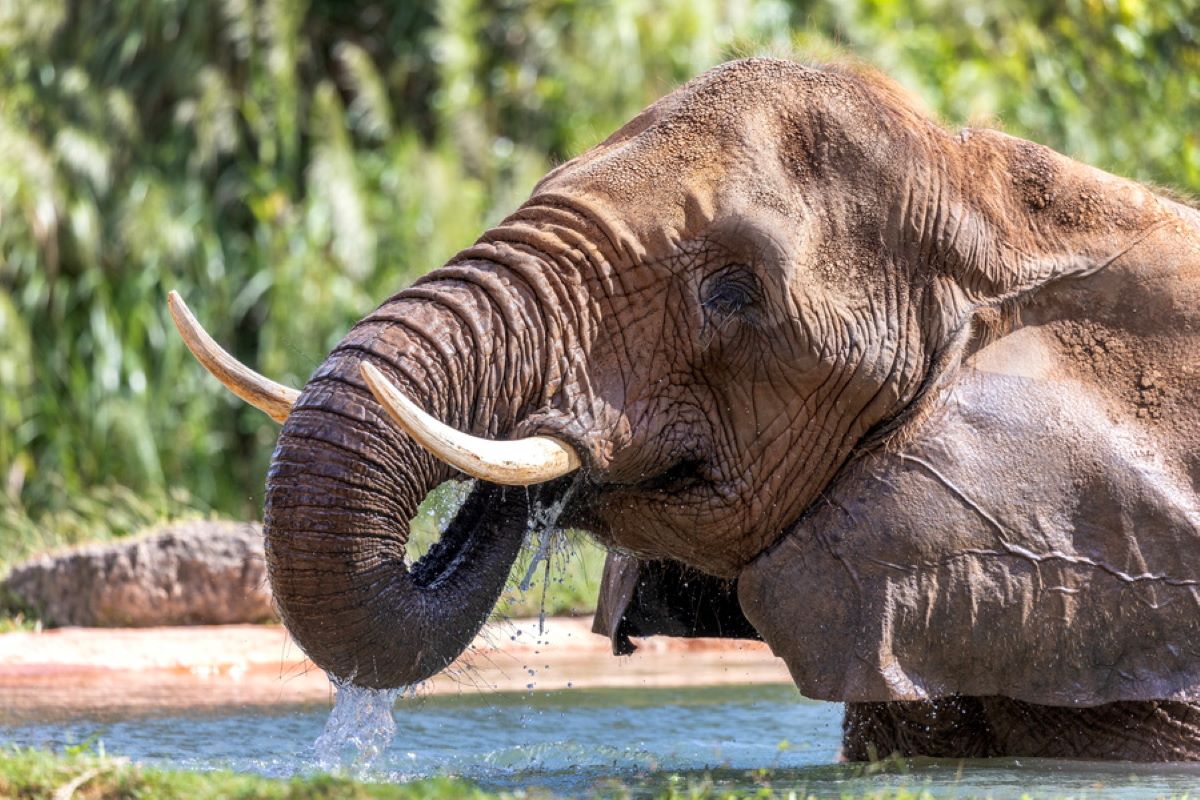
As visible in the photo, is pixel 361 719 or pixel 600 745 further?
pixel 600 745

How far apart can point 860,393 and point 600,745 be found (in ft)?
7.12

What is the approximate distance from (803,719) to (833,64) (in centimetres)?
341

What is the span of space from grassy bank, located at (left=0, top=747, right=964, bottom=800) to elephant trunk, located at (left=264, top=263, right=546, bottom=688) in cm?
34

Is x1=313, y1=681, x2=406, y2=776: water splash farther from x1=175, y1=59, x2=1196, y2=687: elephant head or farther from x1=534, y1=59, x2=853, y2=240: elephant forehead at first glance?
x1=534, y1=59, x2=853, y2=240: elephant forehead

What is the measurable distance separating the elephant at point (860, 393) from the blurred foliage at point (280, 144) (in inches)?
329

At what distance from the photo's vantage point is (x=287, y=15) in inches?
556

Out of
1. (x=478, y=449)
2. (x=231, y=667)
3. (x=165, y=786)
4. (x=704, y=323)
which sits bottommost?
(x=165, y=786)

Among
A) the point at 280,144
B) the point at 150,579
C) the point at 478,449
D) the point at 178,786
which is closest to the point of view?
the point at 178,786

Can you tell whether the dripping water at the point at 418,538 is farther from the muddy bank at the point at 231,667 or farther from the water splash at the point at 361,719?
the muddy bank at the point at 231,667

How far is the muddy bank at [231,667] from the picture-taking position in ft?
24.7

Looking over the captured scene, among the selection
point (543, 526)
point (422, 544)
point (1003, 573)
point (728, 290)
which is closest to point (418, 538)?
point (422, 544)

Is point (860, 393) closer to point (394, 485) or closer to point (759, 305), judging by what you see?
point (759, 305)

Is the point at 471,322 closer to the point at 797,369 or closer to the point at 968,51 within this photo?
the point at 797,369

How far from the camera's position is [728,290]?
4.78m
